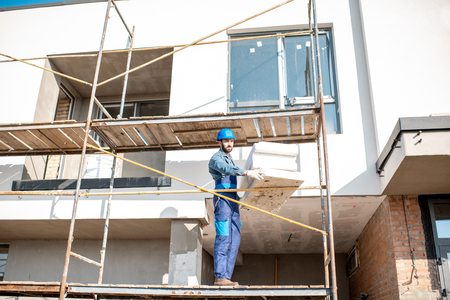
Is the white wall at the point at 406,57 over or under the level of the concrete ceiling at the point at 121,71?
under

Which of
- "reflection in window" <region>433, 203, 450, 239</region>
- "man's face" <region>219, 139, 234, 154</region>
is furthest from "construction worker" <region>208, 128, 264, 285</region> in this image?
"reflection in window" <region>433, 203, 450, 239</region>

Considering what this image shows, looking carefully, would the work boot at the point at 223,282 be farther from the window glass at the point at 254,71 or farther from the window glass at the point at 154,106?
the window glass at the point at 154,106

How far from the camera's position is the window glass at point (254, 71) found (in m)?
8.14

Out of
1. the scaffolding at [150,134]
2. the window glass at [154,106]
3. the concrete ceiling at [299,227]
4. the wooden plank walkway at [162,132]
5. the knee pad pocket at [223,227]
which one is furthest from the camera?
the window glass at [154,106]

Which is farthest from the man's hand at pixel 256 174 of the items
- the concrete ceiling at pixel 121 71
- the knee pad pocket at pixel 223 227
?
the concrete ceiling at pixel 121 71

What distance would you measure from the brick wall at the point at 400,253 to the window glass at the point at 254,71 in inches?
117

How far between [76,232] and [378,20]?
24.1 ft

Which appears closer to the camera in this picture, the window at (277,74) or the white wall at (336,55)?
the white wall at (336,55)

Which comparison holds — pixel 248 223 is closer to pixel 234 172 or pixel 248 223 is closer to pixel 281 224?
pixel 281 224

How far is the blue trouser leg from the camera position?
5062mm

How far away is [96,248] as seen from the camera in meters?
9.42

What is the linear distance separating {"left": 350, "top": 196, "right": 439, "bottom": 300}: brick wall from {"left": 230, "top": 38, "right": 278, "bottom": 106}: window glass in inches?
117

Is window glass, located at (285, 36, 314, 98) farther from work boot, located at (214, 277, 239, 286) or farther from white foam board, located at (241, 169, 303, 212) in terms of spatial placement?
work boot, located at (214, 277, 239, 286)

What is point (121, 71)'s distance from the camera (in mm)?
9734
